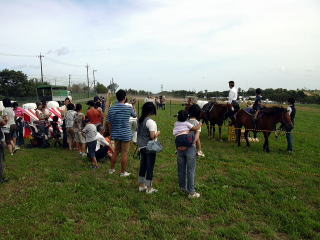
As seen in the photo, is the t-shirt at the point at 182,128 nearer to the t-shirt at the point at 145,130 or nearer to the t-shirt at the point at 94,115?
the t-shirt at the point at 145,130

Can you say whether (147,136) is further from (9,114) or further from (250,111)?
(250,111)

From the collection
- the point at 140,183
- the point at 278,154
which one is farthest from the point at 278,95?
the point at 140,183

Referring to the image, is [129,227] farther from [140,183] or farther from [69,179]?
[69,179]

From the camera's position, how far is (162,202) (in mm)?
Result: 5273

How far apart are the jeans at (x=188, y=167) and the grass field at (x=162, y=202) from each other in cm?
25

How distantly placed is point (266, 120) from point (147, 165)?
19.9 ft

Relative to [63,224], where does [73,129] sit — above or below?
above

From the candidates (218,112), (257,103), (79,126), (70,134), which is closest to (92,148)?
(79,126)

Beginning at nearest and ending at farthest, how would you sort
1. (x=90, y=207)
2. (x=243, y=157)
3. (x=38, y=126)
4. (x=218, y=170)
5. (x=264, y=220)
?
(x=264, y=220)
(x=90, y=207)
(x=218, y=170)
(x=243, y=157)
(x=38, y=126)

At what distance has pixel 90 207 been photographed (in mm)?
5000

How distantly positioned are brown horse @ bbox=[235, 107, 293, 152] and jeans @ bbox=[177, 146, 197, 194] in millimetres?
5292

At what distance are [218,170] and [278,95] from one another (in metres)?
64.8

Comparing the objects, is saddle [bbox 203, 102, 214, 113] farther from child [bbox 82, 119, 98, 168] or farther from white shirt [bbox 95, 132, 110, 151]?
child [bbox 82, 119, 98, 168]

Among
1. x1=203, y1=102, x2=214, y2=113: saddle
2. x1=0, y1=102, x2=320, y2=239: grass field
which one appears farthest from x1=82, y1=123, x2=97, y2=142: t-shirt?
x1=203, y1=102, x2=214, y2=113: saddle
